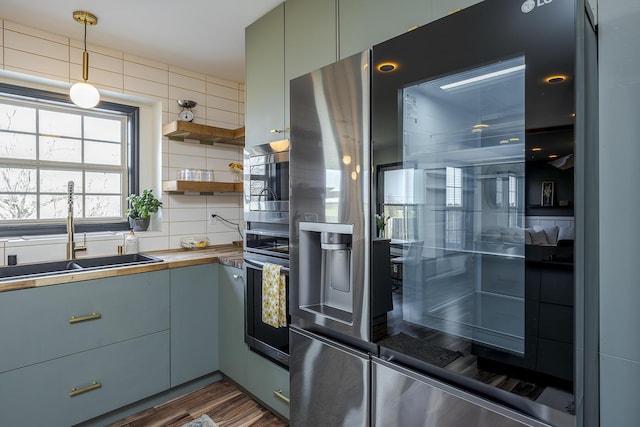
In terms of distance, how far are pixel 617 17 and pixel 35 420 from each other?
9.04ft

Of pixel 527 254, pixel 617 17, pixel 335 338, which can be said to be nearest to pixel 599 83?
pixel 617 17

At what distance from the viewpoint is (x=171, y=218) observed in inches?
108

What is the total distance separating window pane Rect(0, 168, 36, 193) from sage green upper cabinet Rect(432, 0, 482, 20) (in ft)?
8.56

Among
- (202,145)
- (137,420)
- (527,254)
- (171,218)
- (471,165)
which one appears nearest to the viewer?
(527,254)

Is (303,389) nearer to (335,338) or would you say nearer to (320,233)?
(335,338)

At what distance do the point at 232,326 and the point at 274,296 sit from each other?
64cm

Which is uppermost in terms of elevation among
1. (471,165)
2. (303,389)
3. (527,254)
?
(471,165)

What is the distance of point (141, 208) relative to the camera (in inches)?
99.3

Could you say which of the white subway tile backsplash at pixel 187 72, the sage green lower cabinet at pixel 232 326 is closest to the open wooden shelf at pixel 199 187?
the sage green lower cabinet at pixel 232 326

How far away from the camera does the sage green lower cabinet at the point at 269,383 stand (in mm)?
1861

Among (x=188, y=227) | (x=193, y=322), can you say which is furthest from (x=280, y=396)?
(x=188, y=227)

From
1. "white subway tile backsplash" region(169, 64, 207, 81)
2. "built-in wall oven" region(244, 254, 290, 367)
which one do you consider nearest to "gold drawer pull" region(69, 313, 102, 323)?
"built-in wall oven" region(244, 254, 290, 367)

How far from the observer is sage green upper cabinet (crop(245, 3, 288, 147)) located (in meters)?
1.93

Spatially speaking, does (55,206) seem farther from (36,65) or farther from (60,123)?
(36,65)
